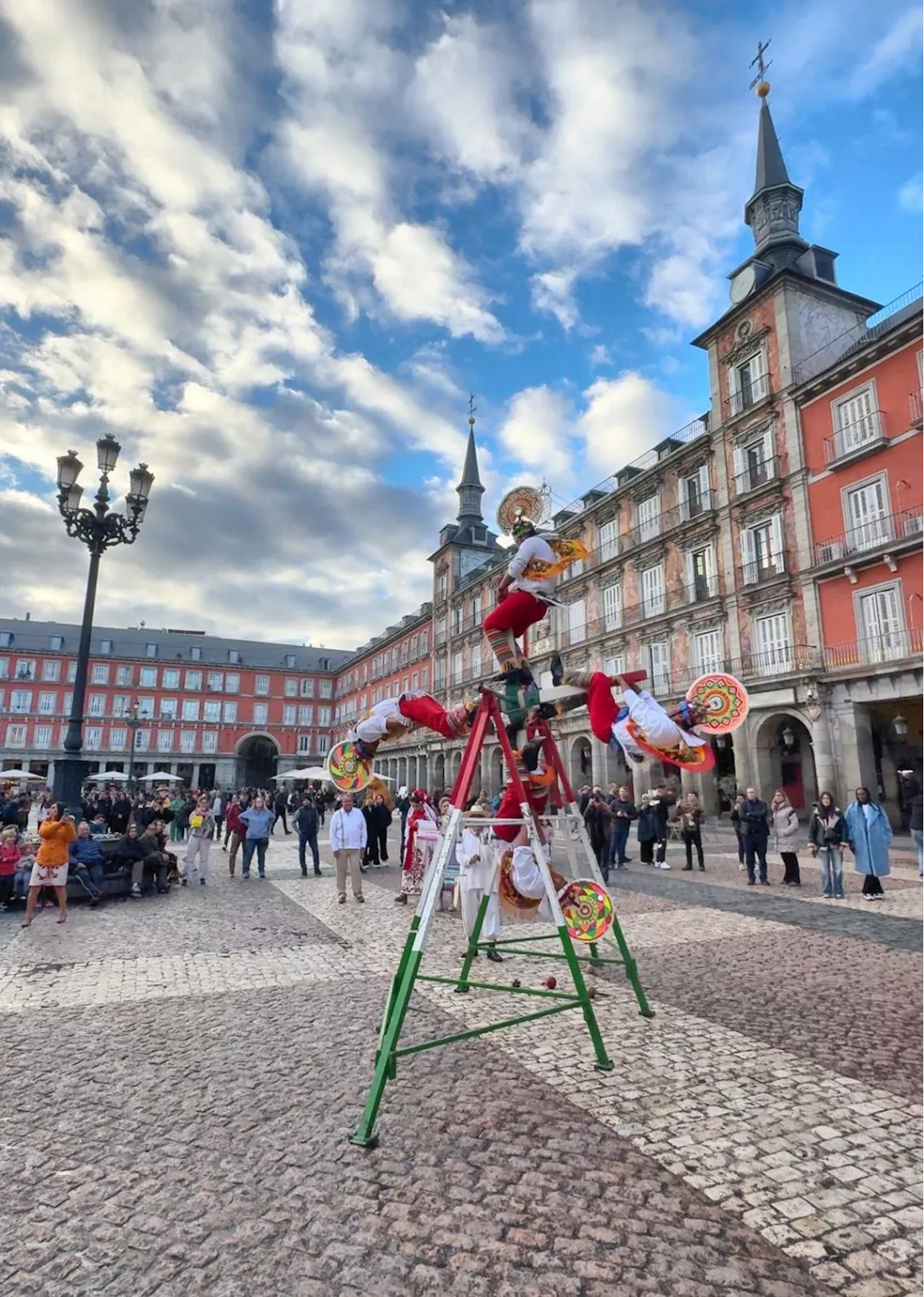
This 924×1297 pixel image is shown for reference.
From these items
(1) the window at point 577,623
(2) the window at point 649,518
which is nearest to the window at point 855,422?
(2) the window at point 649,518

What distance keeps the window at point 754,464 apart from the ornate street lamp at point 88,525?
1864 cm

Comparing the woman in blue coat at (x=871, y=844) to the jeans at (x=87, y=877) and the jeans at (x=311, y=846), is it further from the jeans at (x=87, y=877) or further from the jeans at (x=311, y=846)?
the jeans at (x=87, y=877)

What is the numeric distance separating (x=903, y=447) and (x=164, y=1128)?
2133cm

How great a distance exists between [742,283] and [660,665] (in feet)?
45.6

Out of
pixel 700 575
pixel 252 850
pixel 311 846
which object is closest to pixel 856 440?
pixel 700 575

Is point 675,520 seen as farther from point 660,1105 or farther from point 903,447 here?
point 660,1105

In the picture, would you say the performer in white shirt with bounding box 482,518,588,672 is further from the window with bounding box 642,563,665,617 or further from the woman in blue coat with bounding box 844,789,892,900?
the window with bounding box 642,563,665,617

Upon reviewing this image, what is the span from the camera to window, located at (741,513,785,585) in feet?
70.5

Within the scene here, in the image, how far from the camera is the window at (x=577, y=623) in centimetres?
3023

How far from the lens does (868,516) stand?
18969mm

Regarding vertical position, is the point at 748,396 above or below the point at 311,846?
above

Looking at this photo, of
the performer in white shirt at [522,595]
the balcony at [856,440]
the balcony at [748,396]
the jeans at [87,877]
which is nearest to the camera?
the performer in white shirt at [522,595]

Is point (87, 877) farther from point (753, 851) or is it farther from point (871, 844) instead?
point (871, 844)

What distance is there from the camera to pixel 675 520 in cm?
2572
